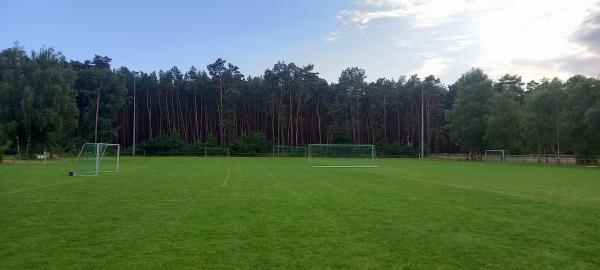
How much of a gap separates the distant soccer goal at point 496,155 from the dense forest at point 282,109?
1162 mm

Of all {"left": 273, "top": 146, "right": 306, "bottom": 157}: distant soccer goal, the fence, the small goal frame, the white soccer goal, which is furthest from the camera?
{"left": 273, "top": 146, "right": 306, "bottom": 157}: distant soccer goal

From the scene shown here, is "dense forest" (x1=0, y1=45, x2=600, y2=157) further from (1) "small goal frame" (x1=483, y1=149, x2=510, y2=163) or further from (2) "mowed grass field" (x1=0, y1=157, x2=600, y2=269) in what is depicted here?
(2) "mowed grass field" (x1=0, y1=157, x2=600, y2=269)

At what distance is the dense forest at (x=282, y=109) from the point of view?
2510 inches

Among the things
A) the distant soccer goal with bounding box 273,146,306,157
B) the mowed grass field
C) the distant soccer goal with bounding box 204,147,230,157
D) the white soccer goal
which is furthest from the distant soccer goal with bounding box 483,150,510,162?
the mowed grass field

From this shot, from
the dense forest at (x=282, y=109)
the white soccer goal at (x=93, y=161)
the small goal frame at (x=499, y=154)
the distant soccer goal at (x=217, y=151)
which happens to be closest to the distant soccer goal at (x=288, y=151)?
the dense forest at (x=282, y=109)

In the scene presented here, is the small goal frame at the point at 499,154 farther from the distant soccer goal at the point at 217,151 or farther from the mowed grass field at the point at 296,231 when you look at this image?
the mowed grass field at the point at 296,231

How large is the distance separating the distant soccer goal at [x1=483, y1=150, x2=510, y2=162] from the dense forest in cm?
116

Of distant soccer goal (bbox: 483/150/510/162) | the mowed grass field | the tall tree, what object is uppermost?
the tall tree

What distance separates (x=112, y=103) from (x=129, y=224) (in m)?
69.7

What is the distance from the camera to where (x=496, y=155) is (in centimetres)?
6550

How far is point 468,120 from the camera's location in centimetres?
6812

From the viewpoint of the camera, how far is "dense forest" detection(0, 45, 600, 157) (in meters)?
63.8

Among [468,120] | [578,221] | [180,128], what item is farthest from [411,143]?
[578,221]

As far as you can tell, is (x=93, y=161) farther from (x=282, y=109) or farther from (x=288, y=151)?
(x=282, y=109)
